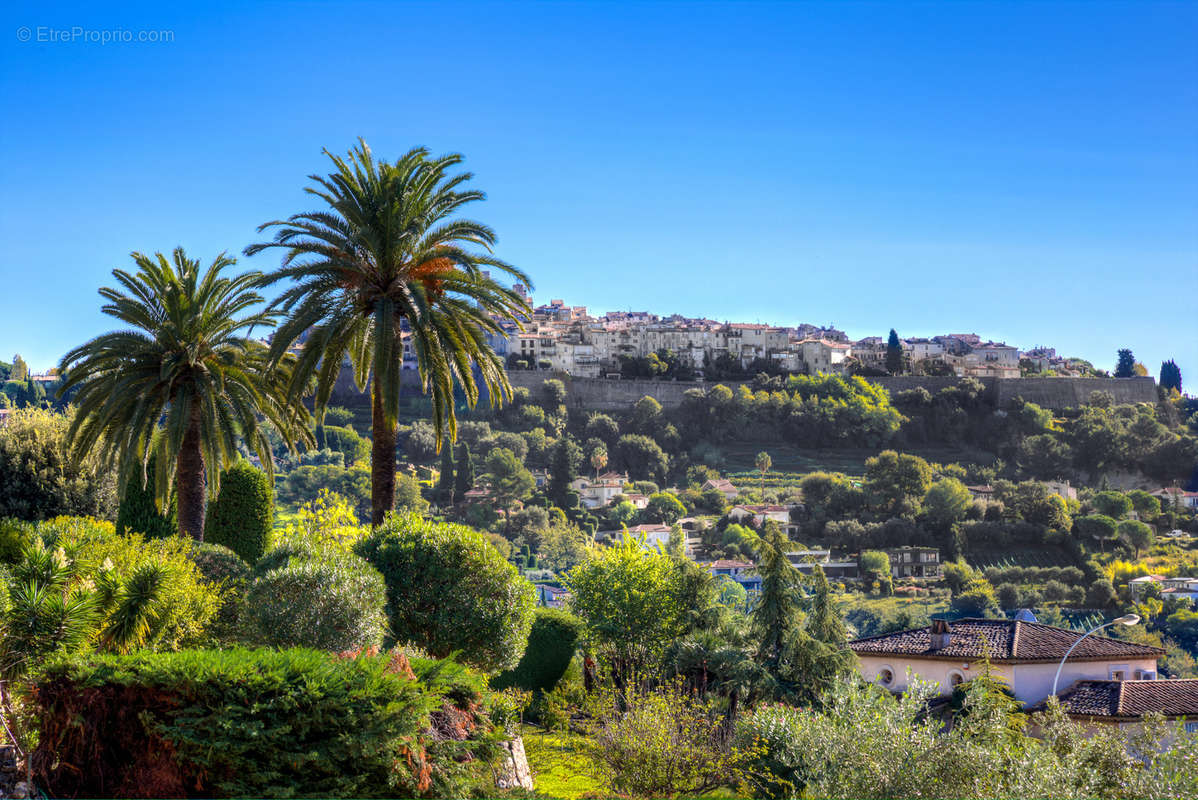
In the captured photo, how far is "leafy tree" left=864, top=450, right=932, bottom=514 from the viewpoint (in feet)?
305

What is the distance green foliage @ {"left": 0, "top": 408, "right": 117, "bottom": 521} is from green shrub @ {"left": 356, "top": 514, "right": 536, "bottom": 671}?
9801mm

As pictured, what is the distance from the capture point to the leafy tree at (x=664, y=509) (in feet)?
296

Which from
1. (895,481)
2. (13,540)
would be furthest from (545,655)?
(895,481)

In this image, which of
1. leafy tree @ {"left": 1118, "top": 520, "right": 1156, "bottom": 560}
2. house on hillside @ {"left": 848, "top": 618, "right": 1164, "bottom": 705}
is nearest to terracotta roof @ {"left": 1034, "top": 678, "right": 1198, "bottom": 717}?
house on hillside @ {"left": 848, "top": 618, "right": 1164, "bottom": 705}

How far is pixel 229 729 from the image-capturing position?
23.5 feet

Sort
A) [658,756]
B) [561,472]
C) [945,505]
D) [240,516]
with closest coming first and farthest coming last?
1. [658,756]
2. [240,516]
3. [945,505]
4. [561,472]

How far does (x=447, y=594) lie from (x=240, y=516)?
5.93 metres

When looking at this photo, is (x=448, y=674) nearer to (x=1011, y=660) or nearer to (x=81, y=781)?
(x=81, y=781)

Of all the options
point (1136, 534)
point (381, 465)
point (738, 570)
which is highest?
point (381, 465)

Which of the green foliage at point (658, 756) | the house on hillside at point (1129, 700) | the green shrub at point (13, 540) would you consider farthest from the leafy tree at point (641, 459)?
the green shrub at point (13, 540)

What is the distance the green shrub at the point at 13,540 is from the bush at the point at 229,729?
24.0 ft

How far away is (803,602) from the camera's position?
21.7 m

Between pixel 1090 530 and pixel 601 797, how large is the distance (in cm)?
8590

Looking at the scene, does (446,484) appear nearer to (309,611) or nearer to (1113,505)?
(1113,505)
